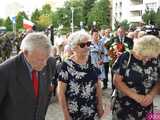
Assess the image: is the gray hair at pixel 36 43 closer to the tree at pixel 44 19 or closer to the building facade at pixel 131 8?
the building facade at pixel 131 8

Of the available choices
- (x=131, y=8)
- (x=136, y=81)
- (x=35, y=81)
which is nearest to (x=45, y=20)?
(x=131, y=8)

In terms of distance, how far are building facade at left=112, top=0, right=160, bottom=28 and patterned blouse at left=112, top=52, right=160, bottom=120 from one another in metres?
91.8

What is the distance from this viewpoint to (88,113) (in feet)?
17.9

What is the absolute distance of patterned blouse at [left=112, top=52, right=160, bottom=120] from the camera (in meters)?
5.61

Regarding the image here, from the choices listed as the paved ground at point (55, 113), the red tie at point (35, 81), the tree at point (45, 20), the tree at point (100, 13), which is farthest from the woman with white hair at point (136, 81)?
the tree at point (100, 13)

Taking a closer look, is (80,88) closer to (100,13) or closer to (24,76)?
(24,76)

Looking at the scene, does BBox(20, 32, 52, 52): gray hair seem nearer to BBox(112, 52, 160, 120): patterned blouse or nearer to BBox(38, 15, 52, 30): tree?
BBox(112, 52, 160, 120): patterned blouse

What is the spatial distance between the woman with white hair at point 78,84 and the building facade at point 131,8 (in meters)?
92.0

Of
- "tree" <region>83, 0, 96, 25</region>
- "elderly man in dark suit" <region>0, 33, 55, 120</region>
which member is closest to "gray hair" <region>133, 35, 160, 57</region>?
"elderly man in dark suit" <region>0, 33, 55, 120</region>

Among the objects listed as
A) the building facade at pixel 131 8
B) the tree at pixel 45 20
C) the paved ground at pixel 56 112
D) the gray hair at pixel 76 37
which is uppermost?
the gray hair at pixel 76 37

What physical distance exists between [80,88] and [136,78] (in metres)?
0.63

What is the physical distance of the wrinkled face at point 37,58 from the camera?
4184 mm

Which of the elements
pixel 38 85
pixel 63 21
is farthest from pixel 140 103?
pixel 63 21

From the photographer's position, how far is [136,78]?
18.4 feet
